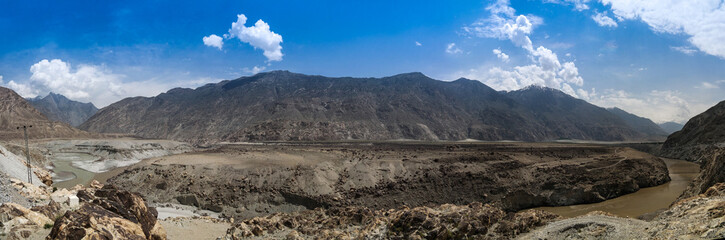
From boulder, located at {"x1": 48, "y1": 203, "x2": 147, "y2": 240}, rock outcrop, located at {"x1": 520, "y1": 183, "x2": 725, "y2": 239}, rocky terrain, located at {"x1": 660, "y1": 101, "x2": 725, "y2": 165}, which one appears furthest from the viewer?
rocky terrain, located at {"x1": 660, "y1": 101, "x2": 725, "y2": 165}

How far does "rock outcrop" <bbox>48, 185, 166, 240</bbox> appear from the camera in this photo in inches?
316

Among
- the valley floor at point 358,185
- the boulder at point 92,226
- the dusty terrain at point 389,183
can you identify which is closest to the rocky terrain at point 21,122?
the valley floor at point 358,185

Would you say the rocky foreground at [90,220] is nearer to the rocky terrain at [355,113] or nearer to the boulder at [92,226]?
the boulder at [92,226]

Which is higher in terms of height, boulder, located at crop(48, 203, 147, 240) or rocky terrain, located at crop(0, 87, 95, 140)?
rocky terrain, located at crop(0, 87, 95, 140)

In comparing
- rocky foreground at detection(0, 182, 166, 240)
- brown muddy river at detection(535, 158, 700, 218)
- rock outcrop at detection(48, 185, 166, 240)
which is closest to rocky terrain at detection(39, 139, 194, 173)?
rocky foreground at detection(0, 182, 166, 240)

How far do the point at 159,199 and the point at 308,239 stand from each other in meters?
22.3

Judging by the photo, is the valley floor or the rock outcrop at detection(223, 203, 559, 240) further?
the valley floor

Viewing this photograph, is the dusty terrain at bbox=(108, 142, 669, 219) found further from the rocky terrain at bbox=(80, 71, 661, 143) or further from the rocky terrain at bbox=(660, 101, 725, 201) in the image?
the rocky terrain at bbox=(80, 71, 661, 143)

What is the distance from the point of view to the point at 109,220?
8.88 metres

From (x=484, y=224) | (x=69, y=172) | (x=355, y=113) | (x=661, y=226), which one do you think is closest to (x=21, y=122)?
(x=69, y=172)

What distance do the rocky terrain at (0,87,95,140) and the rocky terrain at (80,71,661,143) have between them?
3260cm

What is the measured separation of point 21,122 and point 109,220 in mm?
118633

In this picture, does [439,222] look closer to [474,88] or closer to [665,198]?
[665,198]

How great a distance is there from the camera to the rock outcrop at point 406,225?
13.0m
